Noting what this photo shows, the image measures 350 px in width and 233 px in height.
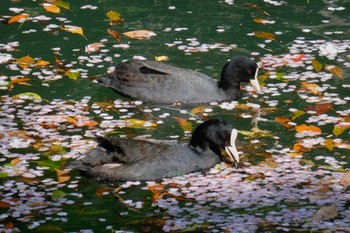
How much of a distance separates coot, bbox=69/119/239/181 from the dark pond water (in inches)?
4.5

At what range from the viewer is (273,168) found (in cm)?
979

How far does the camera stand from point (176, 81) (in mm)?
11844

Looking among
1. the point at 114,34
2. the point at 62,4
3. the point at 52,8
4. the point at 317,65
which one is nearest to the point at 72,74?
the point at 114,34

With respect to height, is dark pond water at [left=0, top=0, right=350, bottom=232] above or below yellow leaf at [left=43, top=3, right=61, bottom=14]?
below

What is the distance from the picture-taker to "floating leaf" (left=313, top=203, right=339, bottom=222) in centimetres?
877

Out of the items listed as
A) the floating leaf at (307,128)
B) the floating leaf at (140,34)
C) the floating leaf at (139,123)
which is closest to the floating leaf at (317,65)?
the floating leaf at (307,128)

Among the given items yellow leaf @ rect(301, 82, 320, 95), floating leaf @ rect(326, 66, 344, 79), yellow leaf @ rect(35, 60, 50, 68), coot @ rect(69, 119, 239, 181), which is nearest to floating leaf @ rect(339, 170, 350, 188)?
coot @ rect(69, 119, 239, 181)

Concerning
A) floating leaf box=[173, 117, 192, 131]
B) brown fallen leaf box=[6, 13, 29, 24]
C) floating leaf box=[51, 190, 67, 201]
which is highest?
floating leaf box=[51, 190, 67, 201]

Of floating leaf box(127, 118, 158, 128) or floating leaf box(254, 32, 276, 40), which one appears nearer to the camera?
floating leaf box(127, 118, 158, 128)

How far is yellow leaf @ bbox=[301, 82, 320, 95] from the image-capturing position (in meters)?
12.0

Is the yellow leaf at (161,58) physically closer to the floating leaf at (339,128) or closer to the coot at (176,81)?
the coot at (176,81)

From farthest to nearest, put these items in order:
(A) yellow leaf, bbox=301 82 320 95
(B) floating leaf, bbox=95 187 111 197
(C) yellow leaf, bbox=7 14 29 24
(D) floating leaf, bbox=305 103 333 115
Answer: (C) yellow leaf, bbox=7 14 29 24 < (A) yellow leaf, bbox=301 82 320 95 < (D) floating leaf, bbox=305 103 333 115 < (B) floating leaf, bbox=95 187 111 197

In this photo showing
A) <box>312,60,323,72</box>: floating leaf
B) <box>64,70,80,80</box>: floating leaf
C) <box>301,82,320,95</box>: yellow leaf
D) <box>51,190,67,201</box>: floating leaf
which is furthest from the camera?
<box>312,60,323,72</box>: floating leaf

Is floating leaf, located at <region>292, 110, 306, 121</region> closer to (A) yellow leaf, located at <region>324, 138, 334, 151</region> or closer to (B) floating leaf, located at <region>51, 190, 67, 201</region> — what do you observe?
(A) yellow leaf, located at <region>324, 138, 334, 151</region>
